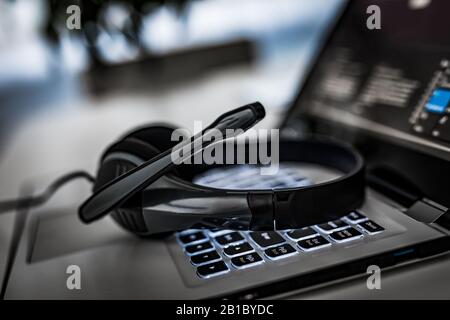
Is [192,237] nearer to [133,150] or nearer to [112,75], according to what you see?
[133,150]

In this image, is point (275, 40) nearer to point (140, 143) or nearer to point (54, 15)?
point (54, 15)

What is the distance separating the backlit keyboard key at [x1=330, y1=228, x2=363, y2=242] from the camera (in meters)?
0.32

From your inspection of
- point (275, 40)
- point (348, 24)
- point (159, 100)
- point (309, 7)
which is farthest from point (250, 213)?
point (309, 7)

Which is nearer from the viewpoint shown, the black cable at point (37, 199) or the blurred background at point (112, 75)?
the black cable at point (37, 199)

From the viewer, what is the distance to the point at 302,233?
332 mm

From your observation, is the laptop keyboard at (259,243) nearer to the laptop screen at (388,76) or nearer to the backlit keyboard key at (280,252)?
the backlit keyboard key at (280,252)

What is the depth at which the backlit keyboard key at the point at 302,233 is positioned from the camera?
12.9 inches

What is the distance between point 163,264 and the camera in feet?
1.06

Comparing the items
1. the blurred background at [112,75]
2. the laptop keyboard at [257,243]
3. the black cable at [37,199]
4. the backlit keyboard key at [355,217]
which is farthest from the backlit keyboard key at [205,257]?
the blurred background at [112,75]

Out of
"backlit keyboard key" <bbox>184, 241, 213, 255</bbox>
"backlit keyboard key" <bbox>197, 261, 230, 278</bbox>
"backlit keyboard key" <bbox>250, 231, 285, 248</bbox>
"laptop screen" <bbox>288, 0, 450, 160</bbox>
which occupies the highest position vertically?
"laptop screen" <bbox>288, 0, 450, 160</bbox>

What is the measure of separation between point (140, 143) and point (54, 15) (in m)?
0.73

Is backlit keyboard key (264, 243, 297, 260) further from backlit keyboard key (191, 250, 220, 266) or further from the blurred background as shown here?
the blurred background

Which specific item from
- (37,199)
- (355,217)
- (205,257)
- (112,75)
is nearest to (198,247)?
(205,257)

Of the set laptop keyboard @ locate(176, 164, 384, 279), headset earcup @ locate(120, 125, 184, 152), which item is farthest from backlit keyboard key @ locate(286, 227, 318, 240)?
headset earcup @ locate(120, 125, 184, 152)
